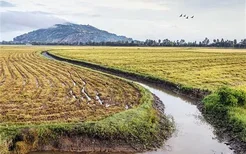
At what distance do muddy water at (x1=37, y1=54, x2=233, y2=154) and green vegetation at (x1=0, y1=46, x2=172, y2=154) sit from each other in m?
0.69

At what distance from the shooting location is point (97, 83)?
30.1m

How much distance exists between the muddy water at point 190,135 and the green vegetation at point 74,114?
2.27 ft

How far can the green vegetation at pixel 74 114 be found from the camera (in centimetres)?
1456

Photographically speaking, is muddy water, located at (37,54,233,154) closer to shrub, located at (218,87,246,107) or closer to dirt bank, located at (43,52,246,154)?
dirt bank, located at (43,52,246,154)

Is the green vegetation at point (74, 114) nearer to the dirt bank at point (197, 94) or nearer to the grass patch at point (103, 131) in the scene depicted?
the grass patch at point (103, 131)

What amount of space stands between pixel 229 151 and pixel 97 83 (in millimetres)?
16803

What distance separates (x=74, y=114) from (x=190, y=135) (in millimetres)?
6483

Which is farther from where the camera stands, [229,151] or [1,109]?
[1,109]

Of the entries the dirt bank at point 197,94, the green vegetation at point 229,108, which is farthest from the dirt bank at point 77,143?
the green vegetation at point 229,108

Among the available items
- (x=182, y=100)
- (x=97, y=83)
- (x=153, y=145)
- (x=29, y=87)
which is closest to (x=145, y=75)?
(x=97, y=83)

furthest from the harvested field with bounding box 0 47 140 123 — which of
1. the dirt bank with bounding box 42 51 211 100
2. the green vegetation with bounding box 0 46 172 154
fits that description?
the dirt bank with bounding box 42 51 211 100

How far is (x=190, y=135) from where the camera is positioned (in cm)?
1720

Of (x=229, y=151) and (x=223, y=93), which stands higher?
(x=223, y=93)

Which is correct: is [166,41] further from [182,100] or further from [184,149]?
[184,149]
